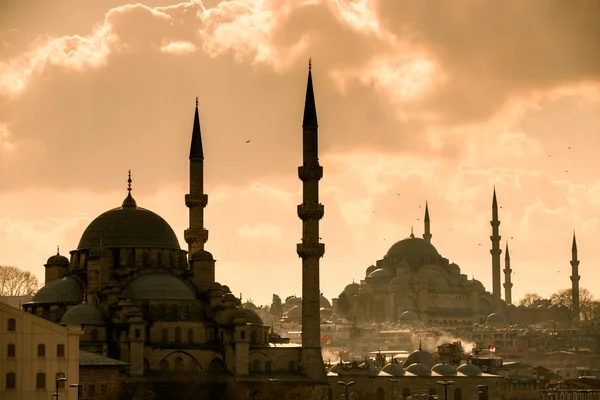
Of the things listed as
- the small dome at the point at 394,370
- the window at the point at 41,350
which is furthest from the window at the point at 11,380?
the small dome at the point at 394,370

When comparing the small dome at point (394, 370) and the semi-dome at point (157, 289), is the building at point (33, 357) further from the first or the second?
the small dome at point (394, 370)

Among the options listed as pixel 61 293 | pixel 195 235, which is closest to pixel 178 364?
pixel 61 293

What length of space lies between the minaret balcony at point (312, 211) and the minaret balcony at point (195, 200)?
29.2ft

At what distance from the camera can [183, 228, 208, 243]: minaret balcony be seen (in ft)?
328

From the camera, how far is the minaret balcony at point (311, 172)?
93.6 meters

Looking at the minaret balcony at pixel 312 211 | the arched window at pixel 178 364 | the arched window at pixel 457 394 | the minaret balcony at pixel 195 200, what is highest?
the minaret balcony at pixel 195 200

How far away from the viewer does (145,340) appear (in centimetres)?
9006

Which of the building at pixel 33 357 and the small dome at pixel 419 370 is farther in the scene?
the small dome at pixel 419 370

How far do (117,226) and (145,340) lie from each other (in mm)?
8508

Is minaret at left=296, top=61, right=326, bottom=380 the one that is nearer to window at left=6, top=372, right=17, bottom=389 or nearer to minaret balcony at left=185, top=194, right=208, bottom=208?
minaret balcony at left=185, top=194, right=208, bottom=208

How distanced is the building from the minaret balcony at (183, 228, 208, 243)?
98.1 feet

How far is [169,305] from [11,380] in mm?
24983

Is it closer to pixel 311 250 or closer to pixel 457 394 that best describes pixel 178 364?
pixel 311 250

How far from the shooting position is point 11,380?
67938 millimetres
